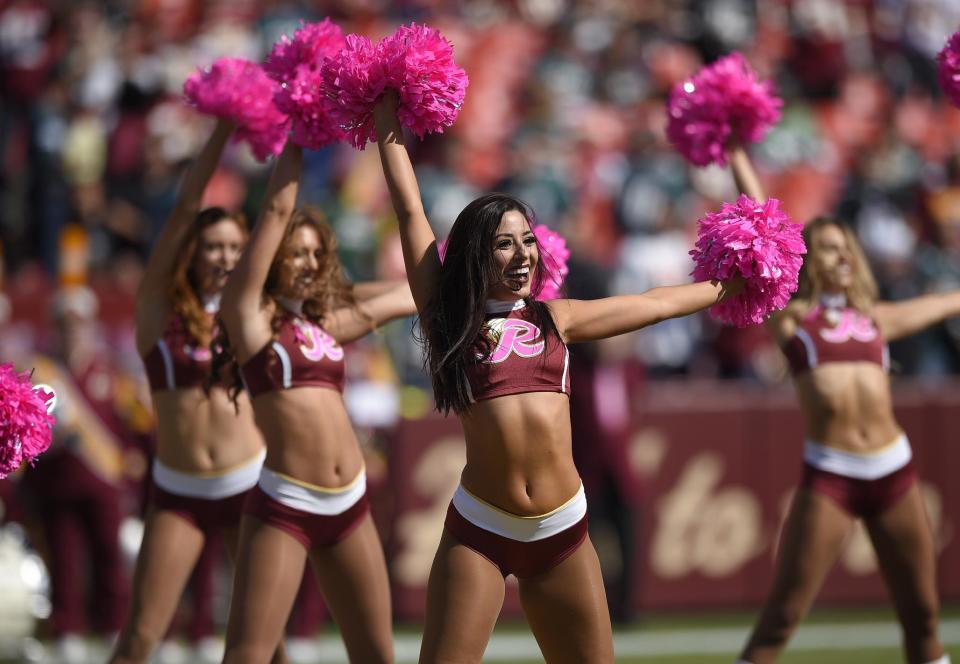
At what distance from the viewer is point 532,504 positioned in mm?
4105

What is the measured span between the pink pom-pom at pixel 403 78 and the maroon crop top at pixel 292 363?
789 millimetres

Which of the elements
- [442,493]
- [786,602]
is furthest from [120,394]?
[786,602]

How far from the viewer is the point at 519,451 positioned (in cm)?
409

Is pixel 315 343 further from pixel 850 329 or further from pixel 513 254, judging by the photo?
pixel 850 329

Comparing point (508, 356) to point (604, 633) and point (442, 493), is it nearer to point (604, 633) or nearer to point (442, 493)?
point (604, 633)

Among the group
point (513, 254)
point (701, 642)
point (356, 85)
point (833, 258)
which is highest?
point (356, 85)

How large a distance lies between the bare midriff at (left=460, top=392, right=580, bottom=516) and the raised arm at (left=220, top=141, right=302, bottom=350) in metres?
0.97

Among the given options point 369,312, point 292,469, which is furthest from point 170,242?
point 292,469

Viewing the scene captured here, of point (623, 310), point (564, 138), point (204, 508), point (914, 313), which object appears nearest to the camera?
point (623, 310)

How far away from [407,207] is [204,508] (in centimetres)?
162

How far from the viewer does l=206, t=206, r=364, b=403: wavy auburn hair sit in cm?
486

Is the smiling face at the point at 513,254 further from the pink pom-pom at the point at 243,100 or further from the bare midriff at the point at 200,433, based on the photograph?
the bare midriff at the point at 200,433

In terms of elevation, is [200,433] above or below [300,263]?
below

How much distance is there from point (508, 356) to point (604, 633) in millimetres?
829
